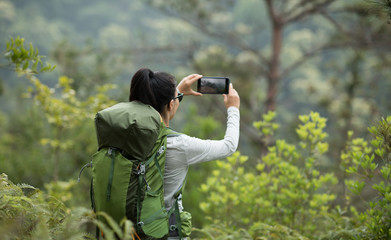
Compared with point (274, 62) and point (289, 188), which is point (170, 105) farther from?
point (274, 62)

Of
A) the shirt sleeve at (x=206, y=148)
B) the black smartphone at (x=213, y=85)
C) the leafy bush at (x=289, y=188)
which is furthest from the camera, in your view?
the leafy bush at (x=289, y=188)

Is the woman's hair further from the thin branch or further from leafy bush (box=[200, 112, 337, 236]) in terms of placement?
the thin branch

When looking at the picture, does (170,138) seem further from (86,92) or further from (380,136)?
(86,92)

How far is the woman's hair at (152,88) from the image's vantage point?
5.13 feet

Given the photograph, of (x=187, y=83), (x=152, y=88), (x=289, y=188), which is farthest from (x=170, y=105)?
Result: (x=289, y=188)

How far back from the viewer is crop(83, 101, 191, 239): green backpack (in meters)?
1.44

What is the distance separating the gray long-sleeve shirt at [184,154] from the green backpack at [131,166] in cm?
6

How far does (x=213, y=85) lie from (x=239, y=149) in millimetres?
5558

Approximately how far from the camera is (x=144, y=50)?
10.6 meters

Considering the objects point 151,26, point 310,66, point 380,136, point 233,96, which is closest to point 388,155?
point 380,136

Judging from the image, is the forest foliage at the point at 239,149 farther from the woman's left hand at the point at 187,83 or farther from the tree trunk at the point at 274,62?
the woman's left hand at the point at 187,83

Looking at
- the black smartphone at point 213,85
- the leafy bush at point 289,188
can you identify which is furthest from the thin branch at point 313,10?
the black smartphone at point 213,85

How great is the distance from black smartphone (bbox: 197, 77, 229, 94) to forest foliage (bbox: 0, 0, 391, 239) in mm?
770

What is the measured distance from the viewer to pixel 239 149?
7.32 m
